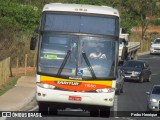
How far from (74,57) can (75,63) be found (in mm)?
201

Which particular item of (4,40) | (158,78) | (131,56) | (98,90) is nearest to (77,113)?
(98,90)

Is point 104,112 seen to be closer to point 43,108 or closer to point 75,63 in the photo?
point 43,108

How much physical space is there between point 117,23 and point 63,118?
533cm

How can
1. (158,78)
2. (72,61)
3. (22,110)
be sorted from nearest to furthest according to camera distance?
(72,61)
(22,110)
(158,78)

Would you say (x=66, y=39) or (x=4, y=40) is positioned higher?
A: (x=66, y=39)

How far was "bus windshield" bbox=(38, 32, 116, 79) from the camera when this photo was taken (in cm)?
2059

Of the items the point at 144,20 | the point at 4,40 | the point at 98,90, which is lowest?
the point at 144,20

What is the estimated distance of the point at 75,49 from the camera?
20656 millimetres

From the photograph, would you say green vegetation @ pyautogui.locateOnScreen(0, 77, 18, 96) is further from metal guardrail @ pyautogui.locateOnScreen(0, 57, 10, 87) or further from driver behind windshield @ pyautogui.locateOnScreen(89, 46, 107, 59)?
driver behind windshield @ pyautogui.locateOnScreen(89, 46, 107, 59)

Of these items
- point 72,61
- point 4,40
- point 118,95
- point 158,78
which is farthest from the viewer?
point 158,78

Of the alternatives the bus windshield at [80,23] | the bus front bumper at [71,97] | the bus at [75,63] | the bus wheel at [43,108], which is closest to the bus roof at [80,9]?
the bus windshield at [80,23]

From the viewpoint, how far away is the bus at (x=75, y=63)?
20.6 metres

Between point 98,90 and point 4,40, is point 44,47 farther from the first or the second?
point 4,40

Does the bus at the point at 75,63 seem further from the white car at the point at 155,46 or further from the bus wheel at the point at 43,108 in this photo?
the white car at the point at 155,46
